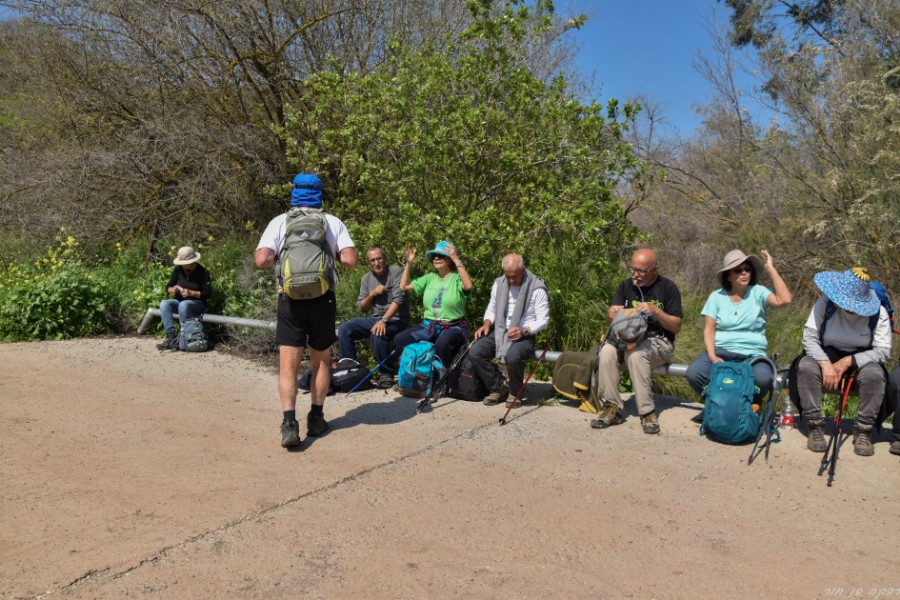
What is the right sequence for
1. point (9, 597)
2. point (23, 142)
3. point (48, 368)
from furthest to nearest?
point (23, 142), point (48, 368), point (9, 597)

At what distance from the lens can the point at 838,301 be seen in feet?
17.5

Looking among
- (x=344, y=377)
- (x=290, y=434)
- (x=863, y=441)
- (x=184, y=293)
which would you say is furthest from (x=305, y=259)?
(x=184, y=293)

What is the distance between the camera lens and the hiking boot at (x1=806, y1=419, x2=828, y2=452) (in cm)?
520

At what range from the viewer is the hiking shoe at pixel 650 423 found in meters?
5.73

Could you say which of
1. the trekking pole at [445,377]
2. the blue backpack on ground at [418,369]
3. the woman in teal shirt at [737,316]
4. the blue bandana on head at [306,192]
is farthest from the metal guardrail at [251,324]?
the blue bandana on head at [306,192]

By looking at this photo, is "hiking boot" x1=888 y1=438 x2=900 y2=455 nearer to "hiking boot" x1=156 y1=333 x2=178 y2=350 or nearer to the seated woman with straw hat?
the seated woman with straw hat

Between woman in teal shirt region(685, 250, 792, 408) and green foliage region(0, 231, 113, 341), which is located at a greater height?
woman in teal shirt region(685, 250, 792, 408)

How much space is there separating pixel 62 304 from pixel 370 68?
5270 millimetres

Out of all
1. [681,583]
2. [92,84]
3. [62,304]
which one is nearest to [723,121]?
[92,84]

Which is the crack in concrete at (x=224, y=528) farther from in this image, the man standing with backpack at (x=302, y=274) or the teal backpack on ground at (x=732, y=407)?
the teal backpack on ground at (x=732, y=407)

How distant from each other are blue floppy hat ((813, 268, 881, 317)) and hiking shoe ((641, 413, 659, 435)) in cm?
147

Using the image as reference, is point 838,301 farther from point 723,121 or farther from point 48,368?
point 723,121

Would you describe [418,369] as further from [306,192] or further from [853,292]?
[853,292]

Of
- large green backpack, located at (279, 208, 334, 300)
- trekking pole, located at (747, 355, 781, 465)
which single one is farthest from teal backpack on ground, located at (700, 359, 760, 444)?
large green backpack, located at (279, 208, 334, 300)
